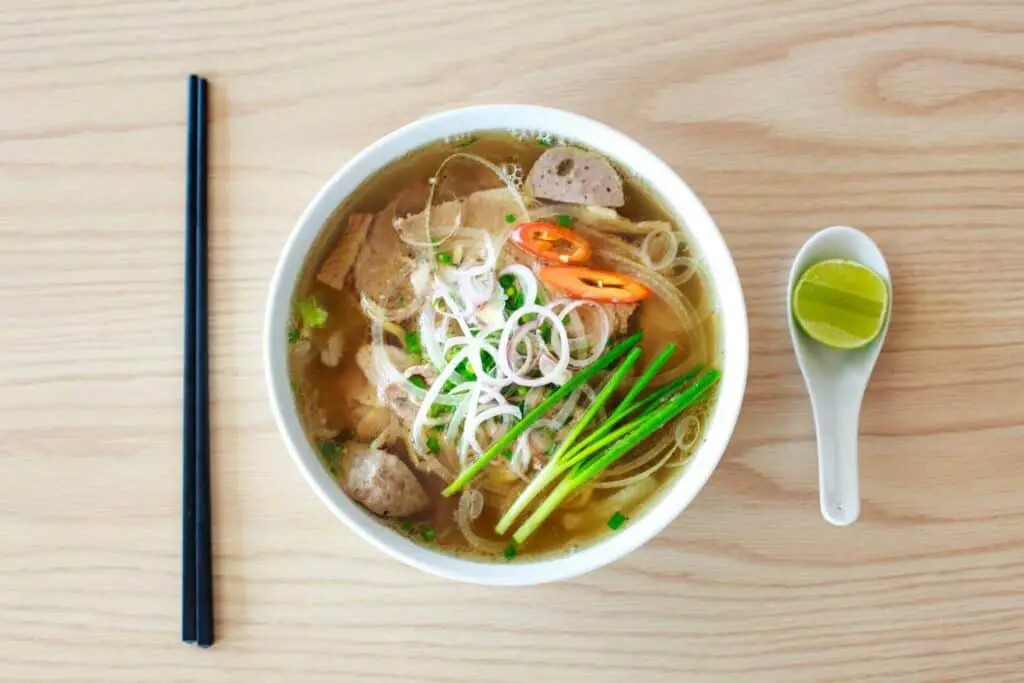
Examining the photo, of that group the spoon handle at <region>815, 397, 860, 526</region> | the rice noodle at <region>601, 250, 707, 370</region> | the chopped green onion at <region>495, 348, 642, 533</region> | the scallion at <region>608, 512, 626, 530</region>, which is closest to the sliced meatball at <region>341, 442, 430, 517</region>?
the chopped green onion at <region>495, 348, 642, 533</region>

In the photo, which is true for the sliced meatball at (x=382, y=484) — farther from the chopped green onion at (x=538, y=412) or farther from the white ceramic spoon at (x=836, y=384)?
the white ceramic spoon at (x=836, y=384)

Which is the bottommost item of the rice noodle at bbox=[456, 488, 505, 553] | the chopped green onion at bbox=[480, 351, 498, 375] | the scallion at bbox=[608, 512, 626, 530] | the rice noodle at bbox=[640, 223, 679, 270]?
the rice noodle at bbox=[456, 488, 505, 553]

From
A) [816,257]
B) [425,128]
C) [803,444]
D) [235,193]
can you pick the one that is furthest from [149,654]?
[816,257]

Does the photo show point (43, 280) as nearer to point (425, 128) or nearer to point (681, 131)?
point (425, 128)

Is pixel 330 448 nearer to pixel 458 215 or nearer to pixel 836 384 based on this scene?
pixel 458 215

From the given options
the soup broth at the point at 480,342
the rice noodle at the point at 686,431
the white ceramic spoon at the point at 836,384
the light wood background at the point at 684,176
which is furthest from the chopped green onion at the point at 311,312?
the white ceramic spoon at the point at 836,384

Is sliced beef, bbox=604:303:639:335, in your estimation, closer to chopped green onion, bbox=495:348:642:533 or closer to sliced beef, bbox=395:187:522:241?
chopped green onion, bbox=495:348:642:533
